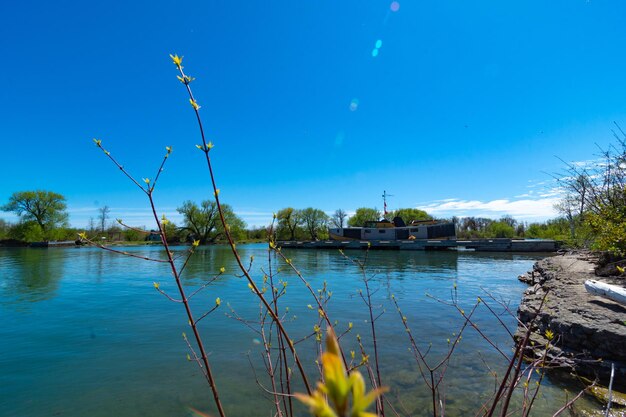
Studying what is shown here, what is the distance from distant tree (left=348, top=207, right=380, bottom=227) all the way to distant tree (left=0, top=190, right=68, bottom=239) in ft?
220

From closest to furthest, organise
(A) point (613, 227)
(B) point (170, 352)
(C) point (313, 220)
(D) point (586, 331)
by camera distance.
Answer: (D) point (586, 331)
(B) point (170, 352)
(A) point (613, 227)
(C) point (313, 220)

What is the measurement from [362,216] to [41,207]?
71847 millimetres

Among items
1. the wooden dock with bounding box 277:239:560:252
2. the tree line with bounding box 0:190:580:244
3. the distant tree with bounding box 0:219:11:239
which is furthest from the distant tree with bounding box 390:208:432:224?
the distant tree with bounding box 0:219:11:239

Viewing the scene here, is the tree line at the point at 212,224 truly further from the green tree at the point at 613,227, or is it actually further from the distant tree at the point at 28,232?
the green tree at the point at 613,227

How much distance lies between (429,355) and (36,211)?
8181 centimetres

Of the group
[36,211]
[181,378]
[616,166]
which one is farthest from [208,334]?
[36,211]

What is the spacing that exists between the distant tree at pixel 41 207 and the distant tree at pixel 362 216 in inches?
2636

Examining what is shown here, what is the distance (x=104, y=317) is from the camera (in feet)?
32.6

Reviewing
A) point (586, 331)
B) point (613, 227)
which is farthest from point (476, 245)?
point (586, 331)

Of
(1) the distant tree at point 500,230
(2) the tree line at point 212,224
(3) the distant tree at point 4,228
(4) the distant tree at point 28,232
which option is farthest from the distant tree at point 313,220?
(3) the distant tree at point 4,228

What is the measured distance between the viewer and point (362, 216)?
81562 mm

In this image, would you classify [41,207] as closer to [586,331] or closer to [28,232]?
[28,232]

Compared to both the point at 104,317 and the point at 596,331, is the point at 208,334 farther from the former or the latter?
the point at 596,331

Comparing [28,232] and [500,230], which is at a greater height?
[28,232]
